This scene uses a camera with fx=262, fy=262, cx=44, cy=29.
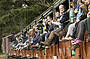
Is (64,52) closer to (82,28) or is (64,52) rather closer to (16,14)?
(82,28)

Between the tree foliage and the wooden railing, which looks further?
the tree foliage

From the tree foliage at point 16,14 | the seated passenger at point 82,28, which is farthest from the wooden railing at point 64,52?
the tree foliage at point 16,14

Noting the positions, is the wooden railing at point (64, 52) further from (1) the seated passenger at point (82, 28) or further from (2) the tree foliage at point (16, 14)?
(2) the tree foliage at point (16, 14)

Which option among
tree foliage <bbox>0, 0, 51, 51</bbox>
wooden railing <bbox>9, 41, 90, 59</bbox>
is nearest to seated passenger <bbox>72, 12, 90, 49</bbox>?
wooden railing <bbox>9, 41, 90, 59</bbox>

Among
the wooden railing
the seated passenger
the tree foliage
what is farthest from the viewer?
the tree foliage

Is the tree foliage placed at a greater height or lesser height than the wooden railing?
greater

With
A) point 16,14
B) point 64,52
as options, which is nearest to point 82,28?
point 64,52

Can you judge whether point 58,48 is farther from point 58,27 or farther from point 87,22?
point 87,22

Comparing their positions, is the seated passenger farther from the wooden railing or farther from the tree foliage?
the tree foliage

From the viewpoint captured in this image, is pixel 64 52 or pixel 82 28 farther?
pixel 64 52

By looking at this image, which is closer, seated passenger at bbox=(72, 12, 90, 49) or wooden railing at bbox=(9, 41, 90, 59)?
seated passenger at bbox=(72, 12, 90, 49)

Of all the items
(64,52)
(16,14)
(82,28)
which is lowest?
(64,52)

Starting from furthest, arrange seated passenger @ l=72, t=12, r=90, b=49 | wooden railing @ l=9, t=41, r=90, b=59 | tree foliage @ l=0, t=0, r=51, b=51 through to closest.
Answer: tree foliage @ l=0, t=0, r=51, b=51 → wooden railing @ l=9, t=41, r=90, b=59 → seated passenger @ l=72, t=12, r=90, b=49

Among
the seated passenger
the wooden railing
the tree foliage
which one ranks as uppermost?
the tree foliage
